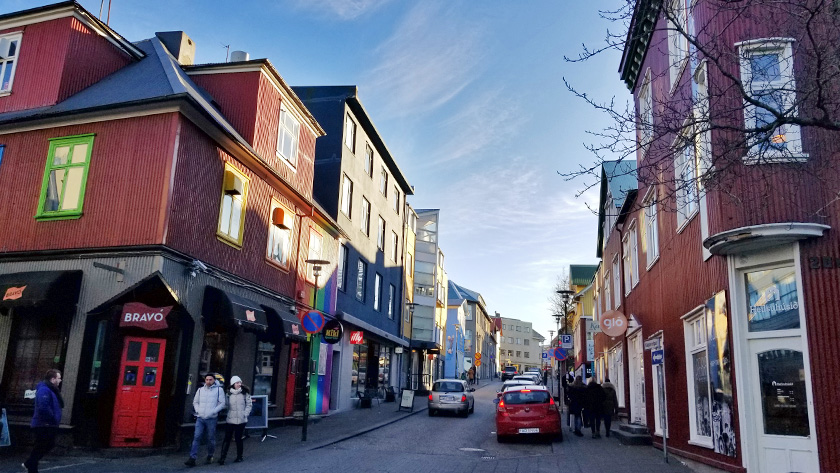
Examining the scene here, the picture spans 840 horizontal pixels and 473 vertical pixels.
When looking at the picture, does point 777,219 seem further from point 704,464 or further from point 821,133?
point 704,464

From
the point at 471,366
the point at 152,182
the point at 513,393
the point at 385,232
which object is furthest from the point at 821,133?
the point at 471,366

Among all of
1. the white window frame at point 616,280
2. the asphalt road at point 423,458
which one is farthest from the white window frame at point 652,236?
the white window frame at point 616,280

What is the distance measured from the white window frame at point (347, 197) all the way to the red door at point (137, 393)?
1265cm

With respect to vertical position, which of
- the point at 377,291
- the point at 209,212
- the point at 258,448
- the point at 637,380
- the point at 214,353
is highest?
the point at 377,291

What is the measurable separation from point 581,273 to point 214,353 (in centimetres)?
4804

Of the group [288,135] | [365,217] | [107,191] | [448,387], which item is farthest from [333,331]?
[365,217]

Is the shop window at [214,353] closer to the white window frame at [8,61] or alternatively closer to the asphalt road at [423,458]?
the asphalt road at [423,458]

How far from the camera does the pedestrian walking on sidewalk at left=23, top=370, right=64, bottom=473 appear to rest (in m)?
9.55

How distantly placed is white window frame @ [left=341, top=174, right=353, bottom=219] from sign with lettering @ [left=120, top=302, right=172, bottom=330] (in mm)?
13144

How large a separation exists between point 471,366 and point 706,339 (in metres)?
64.0

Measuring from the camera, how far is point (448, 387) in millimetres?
25719

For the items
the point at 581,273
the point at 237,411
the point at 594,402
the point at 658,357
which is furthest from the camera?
the point at 581,273

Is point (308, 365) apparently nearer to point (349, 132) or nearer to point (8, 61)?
point (8, 61)

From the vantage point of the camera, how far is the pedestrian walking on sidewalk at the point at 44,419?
31.3 feet
